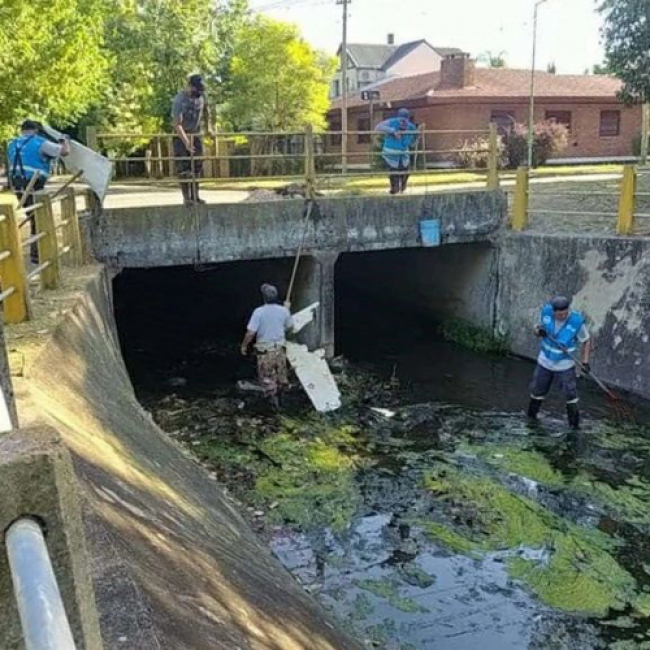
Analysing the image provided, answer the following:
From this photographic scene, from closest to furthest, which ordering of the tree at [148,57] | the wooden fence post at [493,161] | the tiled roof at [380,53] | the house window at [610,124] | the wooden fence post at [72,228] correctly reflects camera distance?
1. the wooden fence post at [72,228]
2. the wooden fence post at [493,161]
3. the tree at [148,57]
4. the house window at [610,124]
5. the tiled roof at [380,53]

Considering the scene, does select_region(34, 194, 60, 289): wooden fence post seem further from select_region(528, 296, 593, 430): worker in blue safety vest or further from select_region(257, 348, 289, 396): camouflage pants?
select_region(528, 296, 593, 430): worker in blue safety vest

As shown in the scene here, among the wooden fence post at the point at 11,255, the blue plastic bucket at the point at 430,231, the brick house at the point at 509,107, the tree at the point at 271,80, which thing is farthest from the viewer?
the brick house at the point at 509,107

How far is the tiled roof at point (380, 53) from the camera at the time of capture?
201 feet

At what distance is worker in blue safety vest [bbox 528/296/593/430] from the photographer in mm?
9641

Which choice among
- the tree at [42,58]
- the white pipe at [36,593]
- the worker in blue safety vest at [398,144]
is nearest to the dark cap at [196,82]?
the worker in blue safety vest at [398,144]

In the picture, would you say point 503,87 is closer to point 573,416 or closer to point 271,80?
point 271,80

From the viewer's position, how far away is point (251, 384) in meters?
12.2

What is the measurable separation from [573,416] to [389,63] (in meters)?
55.7

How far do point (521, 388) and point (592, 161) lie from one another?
23137 millimetres

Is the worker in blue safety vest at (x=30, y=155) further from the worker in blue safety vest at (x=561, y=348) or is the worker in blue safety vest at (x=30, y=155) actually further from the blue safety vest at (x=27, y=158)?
the worker in blue safety vest at (x=561, y=348)

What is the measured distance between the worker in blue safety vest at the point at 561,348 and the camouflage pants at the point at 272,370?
11.2ft

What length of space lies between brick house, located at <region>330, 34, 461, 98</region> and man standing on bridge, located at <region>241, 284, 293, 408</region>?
51750 millimetres

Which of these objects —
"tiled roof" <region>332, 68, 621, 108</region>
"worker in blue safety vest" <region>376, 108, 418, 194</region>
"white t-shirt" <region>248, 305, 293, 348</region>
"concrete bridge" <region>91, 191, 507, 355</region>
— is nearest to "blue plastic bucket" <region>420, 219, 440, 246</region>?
"concrete bridge" <region>91, 191, 507, 355</region>

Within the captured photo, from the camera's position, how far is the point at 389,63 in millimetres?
61531
